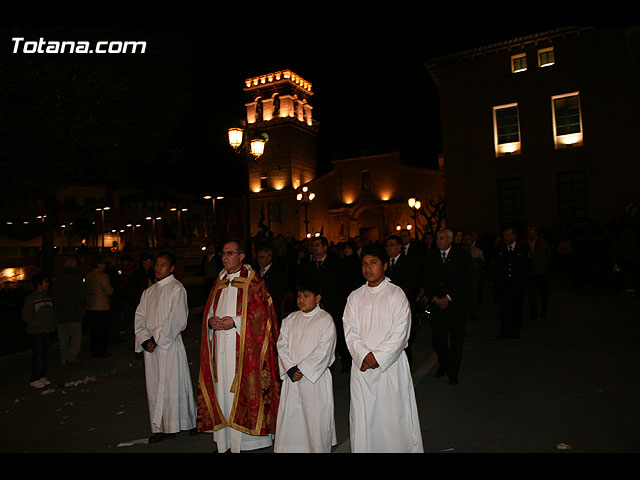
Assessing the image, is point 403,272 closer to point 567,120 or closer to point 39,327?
point 39,327

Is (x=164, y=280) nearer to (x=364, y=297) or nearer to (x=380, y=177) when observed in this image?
(x=364, y=297)

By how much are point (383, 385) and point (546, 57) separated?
26.9 meters

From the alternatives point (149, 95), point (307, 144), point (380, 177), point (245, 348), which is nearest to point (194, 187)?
point (307, 144)

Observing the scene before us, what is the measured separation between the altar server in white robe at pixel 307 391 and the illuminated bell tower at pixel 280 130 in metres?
46.1

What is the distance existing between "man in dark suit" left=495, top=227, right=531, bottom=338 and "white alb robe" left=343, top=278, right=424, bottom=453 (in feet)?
17.7

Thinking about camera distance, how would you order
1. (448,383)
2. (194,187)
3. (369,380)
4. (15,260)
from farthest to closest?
(194,187) < (15,260) < (448,383) < (369,380)

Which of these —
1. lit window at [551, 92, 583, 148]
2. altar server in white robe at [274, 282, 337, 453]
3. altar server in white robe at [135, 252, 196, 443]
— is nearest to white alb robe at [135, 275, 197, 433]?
altar server in white robe at [135, 252, 196, 443]

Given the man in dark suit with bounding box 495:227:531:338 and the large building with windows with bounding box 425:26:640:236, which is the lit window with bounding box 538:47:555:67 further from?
the man in dark suit with bounding box 495:227:531:338

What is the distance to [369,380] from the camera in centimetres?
369

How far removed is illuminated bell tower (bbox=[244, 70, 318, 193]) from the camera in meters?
50.5

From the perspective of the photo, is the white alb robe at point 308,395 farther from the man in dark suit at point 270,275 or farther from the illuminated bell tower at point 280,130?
the illuminated bell tower at point 280,130

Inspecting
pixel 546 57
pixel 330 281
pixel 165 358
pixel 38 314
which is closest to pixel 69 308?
pixel 38 314

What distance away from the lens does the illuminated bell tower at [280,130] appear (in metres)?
50.5

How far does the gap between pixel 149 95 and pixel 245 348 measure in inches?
352
